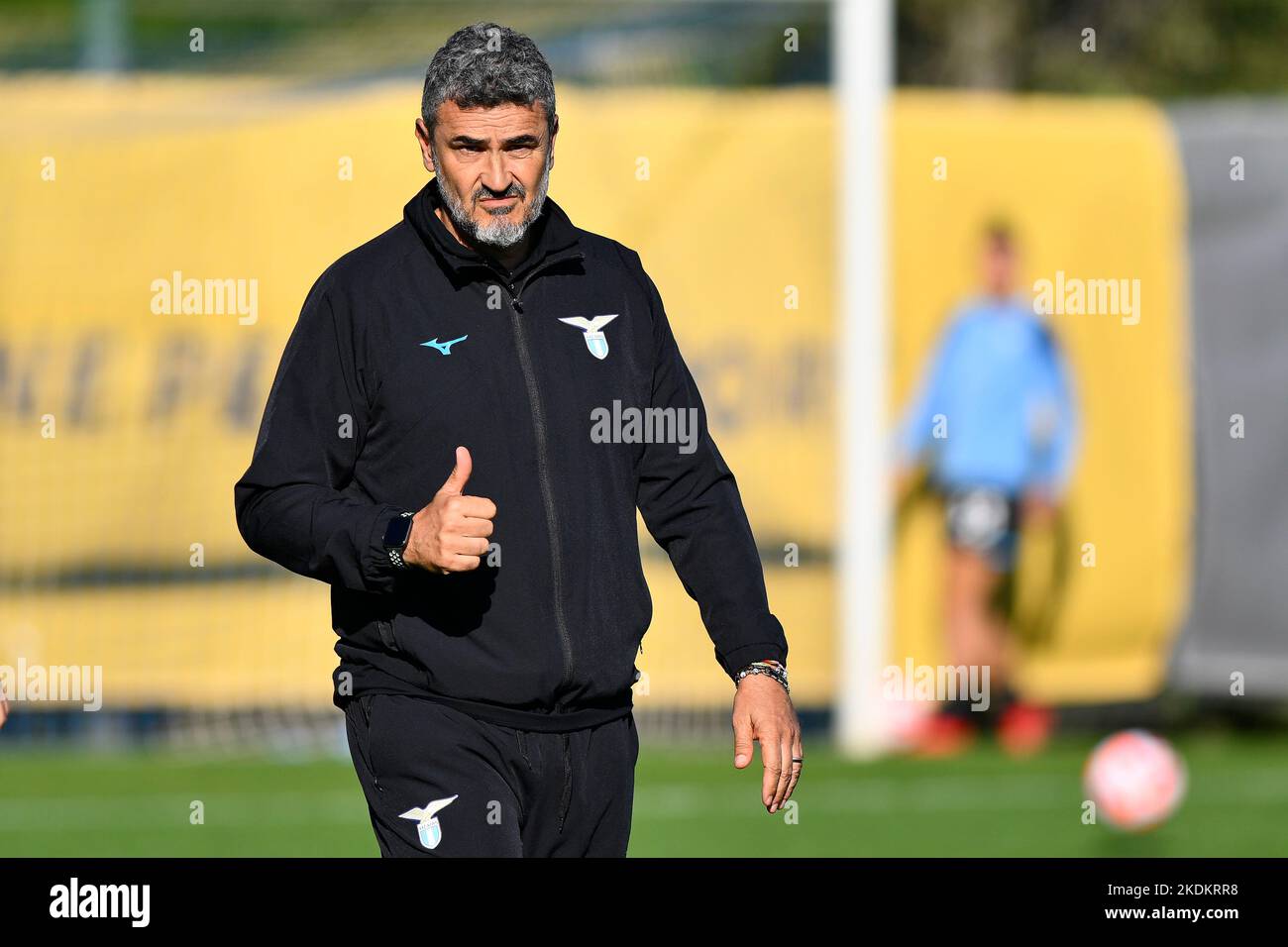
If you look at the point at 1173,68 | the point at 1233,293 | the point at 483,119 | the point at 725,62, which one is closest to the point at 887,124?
the point at 725,62

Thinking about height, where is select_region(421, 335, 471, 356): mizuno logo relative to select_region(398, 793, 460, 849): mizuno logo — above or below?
above

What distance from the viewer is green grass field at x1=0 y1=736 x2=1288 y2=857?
8.40m

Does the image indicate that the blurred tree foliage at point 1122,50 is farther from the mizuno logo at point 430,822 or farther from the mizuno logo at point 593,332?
the mizuno logo at point 430,822

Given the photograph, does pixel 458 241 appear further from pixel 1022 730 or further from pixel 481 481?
pixel 1022 730

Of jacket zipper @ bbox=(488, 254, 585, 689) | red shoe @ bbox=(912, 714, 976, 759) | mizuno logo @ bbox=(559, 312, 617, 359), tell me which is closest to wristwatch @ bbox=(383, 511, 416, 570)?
jacket zipper @ bbox=(488, 254, 585, 689)

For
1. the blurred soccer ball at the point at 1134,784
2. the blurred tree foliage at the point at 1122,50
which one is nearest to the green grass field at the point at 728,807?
the blurred soccer ball at the point at 1134,784

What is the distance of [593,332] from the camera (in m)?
3.98

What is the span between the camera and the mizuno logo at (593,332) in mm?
3963

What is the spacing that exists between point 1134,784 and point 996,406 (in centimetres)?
287

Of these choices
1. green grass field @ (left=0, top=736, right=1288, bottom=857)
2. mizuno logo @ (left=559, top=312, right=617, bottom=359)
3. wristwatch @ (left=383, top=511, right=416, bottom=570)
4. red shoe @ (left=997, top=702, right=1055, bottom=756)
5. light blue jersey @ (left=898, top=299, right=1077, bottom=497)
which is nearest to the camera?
wristwatch @ (left=383, top=511, right=416, bottom=570)

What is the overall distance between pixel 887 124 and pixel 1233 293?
199cm

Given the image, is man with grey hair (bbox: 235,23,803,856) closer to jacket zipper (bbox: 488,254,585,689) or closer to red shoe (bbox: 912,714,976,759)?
jacket zipper (bbox: 488,254,585,689)

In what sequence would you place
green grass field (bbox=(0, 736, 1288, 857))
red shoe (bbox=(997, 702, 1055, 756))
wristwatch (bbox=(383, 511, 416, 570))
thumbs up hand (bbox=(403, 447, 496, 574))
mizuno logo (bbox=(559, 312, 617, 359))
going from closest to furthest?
1. thumbs up hand (bbox=(403, 447, 496, 574))
2. wristwatch (bbox=(383, 511, 416, 570))
3. mizuno logo (bbox=(559, 312, 617, 359))
4. green grass field (bbox=(0, 736, 1288, 857))
5. red shoe (bbox=(997, 702, 1055, 756))

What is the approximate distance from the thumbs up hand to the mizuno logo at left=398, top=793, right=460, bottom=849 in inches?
15.8
